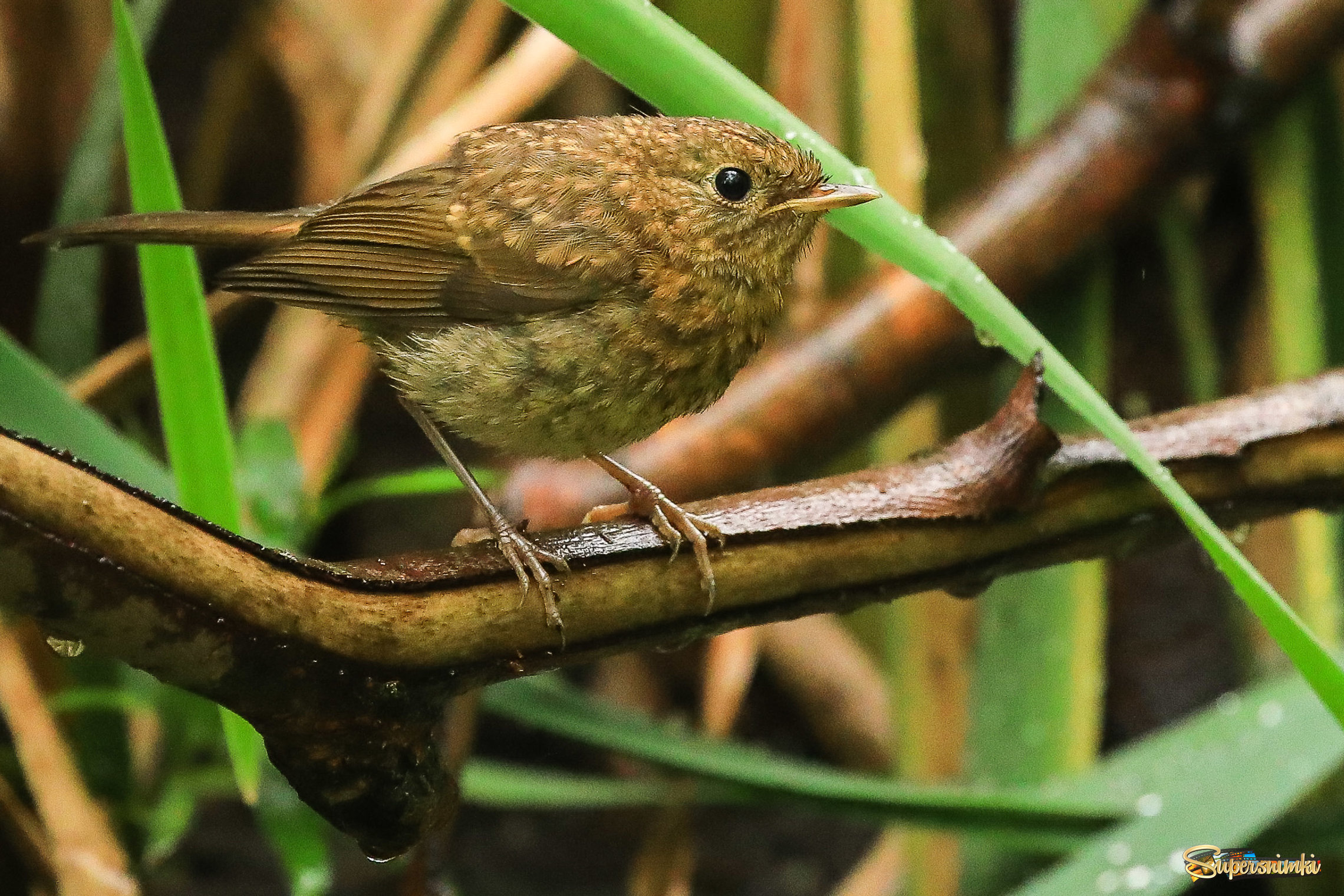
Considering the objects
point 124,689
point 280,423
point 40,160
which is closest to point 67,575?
point 280,423

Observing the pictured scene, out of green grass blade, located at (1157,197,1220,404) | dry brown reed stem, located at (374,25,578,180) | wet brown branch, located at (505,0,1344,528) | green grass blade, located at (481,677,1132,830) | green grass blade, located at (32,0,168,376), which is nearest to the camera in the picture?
green grass blade, located at (481,677,1132,830)

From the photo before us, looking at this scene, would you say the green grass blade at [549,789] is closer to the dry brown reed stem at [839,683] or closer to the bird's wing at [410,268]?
the dry brown reed stem at [839,683]

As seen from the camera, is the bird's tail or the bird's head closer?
the bird's tail

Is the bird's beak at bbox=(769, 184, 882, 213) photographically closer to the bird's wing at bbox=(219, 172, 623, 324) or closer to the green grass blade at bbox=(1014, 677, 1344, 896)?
the bird's wing at bbox=(219, 172, 623, 324)

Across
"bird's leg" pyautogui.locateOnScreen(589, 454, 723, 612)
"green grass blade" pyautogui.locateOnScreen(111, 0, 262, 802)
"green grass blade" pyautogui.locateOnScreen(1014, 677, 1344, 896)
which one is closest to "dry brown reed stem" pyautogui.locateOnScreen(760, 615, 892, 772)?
"green grass blade" pyautogui.locateOnScreen(1014, 677, 1344, 896)

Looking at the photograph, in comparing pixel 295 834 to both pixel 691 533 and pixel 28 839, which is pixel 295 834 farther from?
pixel 691 533

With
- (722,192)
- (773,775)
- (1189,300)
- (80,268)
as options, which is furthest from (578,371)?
(1189,300)

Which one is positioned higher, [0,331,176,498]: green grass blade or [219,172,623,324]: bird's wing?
[219,172,623,324]: bird's wing
